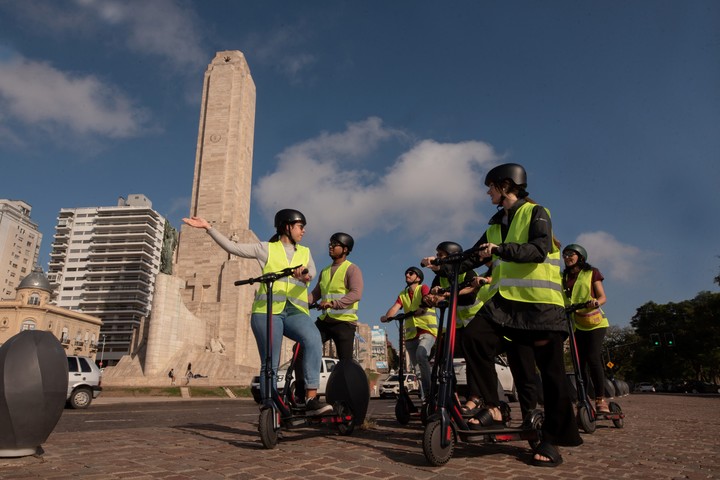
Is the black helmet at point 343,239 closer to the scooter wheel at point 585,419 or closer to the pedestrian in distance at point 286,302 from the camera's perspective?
the pedestrian in distance at point 286,302

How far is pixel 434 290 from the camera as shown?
14.5ft

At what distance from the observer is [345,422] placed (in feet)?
15.8

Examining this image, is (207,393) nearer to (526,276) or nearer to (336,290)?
(336,290)

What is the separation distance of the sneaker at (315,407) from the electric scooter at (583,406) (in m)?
2.76

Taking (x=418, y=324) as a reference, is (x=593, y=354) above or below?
below

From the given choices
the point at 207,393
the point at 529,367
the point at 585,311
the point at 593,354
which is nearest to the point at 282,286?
the point at 529,367

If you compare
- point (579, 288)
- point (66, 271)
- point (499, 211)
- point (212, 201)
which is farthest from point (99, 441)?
point (66, 271)

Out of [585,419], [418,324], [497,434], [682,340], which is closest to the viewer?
[497,434]

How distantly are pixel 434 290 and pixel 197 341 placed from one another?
1434 inches

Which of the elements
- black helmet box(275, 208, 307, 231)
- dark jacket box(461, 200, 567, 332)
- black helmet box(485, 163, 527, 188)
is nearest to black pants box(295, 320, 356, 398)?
black helmet box(275, 208, 307, 231)

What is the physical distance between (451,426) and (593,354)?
3518 millimetres

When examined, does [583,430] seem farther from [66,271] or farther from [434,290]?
[66,271]

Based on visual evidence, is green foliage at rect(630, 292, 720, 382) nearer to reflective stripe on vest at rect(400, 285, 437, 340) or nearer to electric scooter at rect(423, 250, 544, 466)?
reflective stripe on vest at rect(400, 285, 437, 340)

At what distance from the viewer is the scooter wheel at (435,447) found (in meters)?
3.17
